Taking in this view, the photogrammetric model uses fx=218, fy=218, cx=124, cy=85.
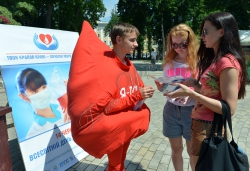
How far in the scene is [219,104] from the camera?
4.88 ft

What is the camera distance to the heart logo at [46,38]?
9.53 ft

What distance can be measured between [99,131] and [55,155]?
4.21ft

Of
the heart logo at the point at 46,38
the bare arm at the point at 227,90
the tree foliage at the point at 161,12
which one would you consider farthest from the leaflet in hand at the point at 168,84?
the tree foliage at the point at 161,12

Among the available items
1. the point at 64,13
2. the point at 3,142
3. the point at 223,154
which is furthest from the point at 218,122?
the point at 64,13

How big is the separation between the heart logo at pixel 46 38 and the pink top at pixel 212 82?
7.13ft

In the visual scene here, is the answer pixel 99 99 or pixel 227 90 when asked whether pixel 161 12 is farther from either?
pixel 227 90

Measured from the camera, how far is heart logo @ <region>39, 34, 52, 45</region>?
291cm

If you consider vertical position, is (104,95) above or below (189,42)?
below

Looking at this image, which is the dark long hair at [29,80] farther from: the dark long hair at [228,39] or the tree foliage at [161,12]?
the tree foliage at [161,12]

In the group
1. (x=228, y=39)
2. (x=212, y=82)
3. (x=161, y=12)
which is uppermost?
(x=161, y=12)

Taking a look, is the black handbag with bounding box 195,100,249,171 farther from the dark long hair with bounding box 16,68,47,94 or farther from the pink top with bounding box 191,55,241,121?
the dark long hair with bounding box 16,68,47,94

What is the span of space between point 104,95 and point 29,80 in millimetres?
1277

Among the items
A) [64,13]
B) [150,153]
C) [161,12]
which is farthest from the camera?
[64,13]

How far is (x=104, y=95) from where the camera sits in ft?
6.01
